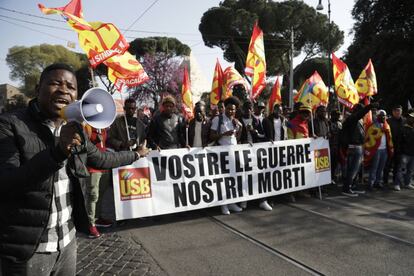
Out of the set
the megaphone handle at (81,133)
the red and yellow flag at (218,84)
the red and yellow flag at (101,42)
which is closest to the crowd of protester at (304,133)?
the red and yellow flag at (101,42)

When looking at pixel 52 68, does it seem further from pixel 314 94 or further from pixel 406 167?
pixel 406 167

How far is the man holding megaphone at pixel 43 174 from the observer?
3.87 ft

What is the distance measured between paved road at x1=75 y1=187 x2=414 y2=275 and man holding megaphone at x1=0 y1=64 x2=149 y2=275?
6.44 ft

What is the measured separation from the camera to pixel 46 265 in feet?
4.71

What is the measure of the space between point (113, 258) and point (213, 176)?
2.14 m

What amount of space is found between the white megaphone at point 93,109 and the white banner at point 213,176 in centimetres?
323

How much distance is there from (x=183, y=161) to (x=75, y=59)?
53570 mm

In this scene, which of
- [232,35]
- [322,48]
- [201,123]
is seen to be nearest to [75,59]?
[232,35]

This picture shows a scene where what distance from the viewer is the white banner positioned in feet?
15.1

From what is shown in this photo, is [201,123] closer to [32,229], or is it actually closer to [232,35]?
[32,229]

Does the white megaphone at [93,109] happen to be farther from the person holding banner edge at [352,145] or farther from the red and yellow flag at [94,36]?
the person holding banner edge at [352,145]

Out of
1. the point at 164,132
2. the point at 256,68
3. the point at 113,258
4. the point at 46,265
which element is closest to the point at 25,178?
the point at 46,265

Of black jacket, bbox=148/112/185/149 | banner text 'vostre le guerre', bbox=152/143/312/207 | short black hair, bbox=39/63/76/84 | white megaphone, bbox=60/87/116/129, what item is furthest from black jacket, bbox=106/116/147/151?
white megaphone, bbox=60/87/116/129

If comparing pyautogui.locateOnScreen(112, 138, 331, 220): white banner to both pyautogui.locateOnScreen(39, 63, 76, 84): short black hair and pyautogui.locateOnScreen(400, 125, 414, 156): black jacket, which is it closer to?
pyautogui.locateOnScreen(400, 125, 414, 156): black jacket
